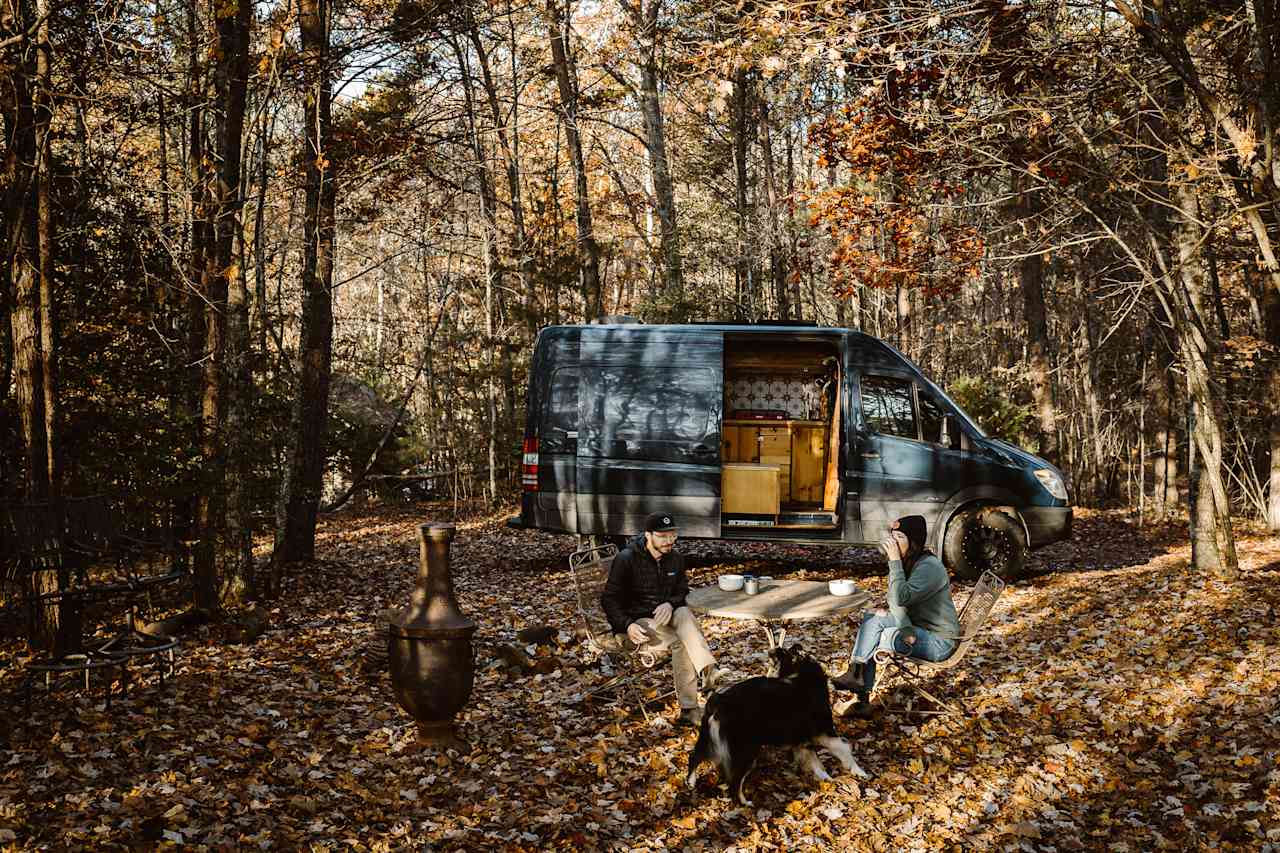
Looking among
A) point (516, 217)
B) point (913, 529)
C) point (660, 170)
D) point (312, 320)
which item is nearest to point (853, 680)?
point (913, 529)

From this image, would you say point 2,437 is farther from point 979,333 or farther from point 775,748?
point 979,333

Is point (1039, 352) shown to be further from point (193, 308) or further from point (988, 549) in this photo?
point (193, 308)

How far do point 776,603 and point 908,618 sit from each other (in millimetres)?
803

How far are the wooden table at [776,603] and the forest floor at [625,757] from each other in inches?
29.1

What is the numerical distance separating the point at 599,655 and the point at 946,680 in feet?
8.49

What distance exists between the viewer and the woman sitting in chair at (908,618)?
5902mm

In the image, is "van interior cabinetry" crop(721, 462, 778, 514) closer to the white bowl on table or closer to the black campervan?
the black campervan

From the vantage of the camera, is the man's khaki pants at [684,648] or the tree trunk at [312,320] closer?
the man's khaki pants at [684,648]

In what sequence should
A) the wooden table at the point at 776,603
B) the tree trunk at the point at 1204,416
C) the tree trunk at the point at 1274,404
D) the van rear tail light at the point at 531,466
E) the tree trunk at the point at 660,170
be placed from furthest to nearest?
the tree trunk at the point at 660,170 → the tree trunk at the point at 1274,404 → the van rear tail light at the point at 531,466 → the tree trunk at the point at 1204,416 → the wooden table at the point at 776,603

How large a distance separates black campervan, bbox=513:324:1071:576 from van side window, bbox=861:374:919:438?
0.01m

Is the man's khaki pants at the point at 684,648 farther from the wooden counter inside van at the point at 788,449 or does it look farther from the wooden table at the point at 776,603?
the wooden counter inside van at the point at 788,449

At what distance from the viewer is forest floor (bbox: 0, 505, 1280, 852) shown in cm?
458

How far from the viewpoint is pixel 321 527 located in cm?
1562

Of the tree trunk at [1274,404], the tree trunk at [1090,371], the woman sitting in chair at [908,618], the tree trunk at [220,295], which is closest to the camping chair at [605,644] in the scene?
the woman sitting in chair at [908,618]
